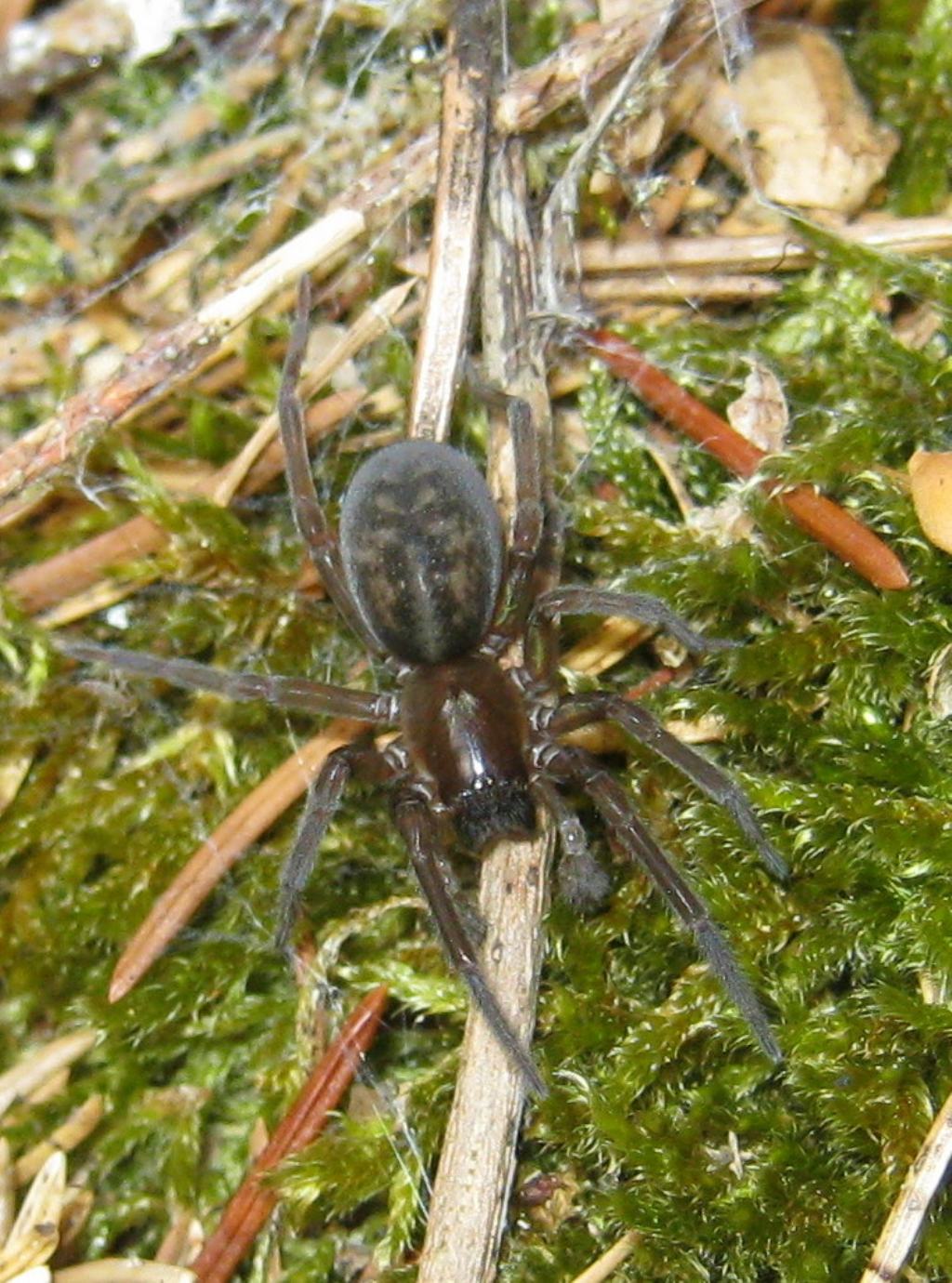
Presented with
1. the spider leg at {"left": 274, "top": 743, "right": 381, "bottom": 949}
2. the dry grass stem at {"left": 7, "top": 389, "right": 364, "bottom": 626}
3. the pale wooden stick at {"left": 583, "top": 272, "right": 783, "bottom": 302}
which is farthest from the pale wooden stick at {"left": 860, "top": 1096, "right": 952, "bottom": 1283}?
the dry grass stem at {"left": 7, "top": 389, "right": 364, "bottom": 626}

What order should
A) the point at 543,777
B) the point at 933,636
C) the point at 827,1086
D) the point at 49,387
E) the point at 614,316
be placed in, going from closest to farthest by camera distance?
the point at 827,1086, the point at 933,636, the point at 543,777, the point at 614,316, the point at 49,387

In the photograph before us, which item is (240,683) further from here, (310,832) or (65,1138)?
(65,1138)

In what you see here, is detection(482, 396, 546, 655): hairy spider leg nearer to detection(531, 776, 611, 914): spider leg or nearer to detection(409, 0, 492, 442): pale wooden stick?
detection(409, 0, 492, 442): pale wooden stick

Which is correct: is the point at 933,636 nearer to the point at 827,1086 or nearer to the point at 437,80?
the point at 827,1086

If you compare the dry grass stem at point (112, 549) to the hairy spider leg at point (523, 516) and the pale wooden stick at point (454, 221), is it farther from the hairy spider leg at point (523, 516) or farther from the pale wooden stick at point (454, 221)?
the hairy spider leg at point (523, 516)

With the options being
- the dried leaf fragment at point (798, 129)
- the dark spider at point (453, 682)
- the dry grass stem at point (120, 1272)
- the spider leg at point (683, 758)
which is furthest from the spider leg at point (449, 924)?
the dried leaf fragment at point (798, 129)

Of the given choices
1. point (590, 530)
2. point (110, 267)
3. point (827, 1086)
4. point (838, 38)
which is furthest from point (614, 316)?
point (827, 1086)

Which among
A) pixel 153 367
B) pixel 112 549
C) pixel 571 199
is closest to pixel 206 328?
pixel 153 367
